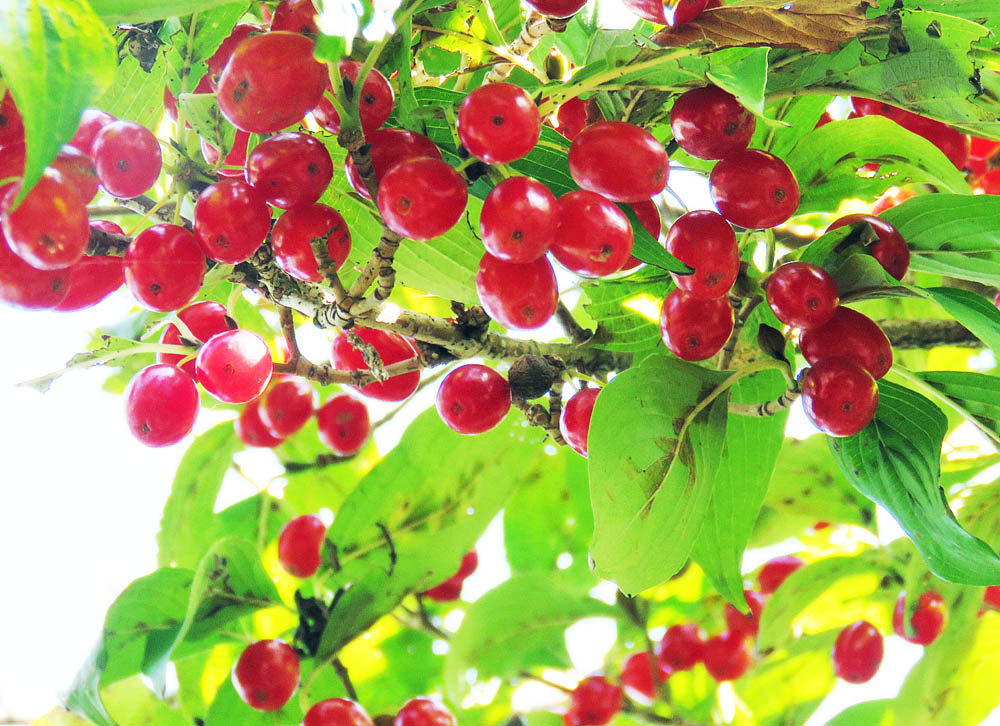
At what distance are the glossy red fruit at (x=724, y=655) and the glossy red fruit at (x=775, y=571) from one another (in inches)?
4.7

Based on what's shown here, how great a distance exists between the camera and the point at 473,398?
1062 mm

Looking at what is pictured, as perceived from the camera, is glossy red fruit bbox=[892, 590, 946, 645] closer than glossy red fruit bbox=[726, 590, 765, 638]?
Yes

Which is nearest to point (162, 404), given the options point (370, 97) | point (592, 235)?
point (370, 97)

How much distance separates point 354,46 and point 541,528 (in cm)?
119

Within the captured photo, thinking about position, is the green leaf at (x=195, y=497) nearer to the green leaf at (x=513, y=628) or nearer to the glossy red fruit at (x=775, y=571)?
the green leaf at (x=513, y=628)

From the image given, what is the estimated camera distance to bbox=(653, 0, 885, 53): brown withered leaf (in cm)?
74

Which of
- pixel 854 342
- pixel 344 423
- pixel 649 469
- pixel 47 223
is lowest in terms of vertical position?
pixel 344 423

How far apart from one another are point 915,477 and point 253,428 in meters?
1.10

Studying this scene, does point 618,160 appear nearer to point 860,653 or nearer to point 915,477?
point 915,477

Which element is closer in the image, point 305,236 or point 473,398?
point 305,236

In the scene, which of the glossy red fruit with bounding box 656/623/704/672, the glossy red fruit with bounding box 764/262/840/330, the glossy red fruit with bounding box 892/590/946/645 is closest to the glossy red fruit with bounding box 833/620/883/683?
the glossy red fruit with bounding box 892/590/946/645

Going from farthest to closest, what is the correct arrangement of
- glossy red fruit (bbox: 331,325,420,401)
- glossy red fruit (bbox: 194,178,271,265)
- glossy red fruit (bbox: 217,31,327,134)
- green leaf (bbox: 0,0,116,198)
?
glossy red fruit (bbox: 331,325,420,401) < glossy red fruit (bbox: 194,178,271,265) < glossy red fruit (bbox: 217,31,327,134) < green leaf (bbox: 0,0,116,198)

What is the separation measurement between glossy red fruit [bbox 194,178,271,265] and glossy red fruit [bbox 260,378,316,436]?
0.72 meters

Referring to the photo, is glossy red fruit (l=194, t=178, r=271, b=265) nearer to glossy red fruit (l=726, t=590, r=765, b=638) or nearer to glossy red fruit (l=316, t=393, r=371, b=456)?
glossy red fruit (l=316, t=393, r=371, b=456)
